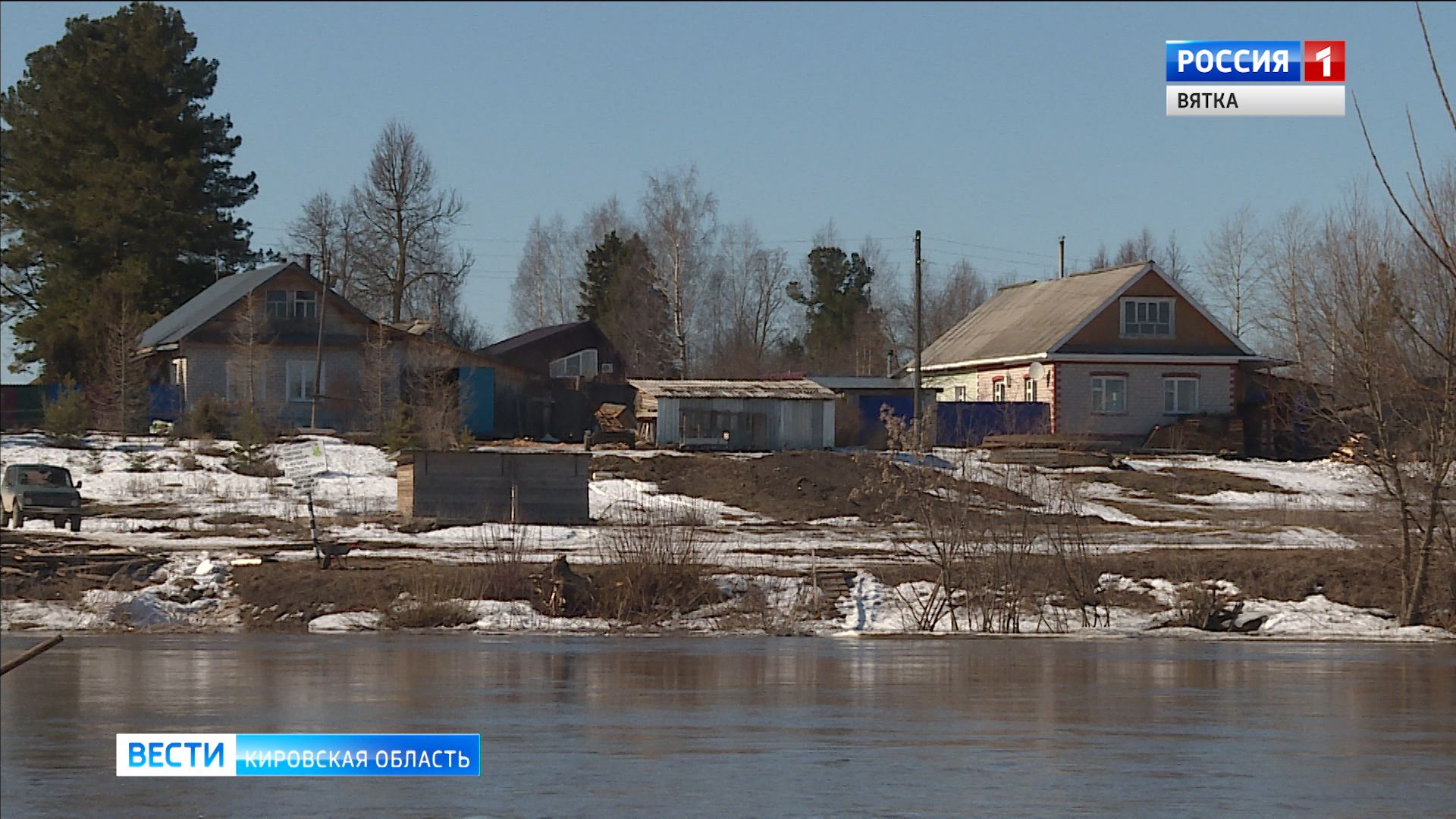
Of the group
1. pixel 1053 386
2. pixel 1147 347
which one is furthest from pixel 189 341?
pixel 1147 347

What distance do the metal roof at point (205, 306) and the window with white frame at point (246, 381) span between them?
2.11 meters

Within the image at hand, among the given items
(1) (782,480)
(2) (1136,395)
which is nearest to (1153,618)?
(1) (782,480)

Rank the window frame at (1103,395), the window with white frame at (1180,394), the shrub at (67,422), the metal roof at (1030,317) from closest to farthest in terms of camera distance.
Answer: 1. the shrub at (67,422)
2. the window frame at (1103,395)
3. the window with white frame at (1180,394)
4. the metal roof at (1030,317)

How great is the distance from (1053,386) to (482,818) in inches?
2081

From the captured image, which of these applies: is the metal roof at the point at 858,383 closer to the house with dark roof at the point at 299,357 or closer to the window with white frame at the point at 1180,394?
the window with white frame at the point at 1180,394

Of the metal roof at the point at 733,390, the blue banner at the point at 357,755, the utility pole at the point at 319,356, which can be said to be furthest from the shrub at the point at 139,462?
the blue banner at the point at 357,755

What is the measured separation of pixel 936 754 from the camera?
13.0 m

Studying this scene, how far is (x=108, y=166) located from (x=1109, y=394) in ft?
140

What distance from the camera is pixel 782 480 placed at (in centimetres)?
4362

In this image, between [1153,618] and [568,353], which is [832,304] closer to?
[568,353]

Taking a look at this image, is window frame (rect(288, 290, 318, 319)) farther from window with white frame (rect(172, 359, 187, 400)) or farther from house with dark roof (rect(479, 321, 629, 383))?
house with dark roof (rect(479, 321, 629, 383))

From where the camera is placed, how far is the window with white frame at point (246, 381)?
58969 millimetres

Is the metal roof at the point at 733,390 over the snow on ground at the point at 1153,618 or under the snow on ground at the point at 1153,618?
over

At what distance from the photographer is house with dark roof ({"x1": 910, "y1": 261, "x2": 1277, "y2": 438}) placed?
6147 cm
